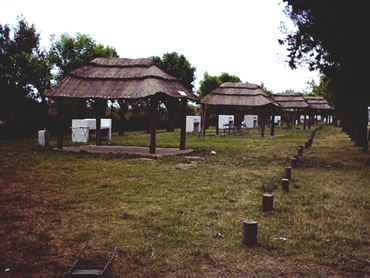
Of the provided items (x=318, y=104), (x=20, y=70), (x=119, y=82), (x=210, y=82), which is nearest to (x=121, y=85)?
(x=119, y=82)

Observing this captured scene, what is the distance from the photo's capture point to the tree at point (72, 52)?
30953 mm

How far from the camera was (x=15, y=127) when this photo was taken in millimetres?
24406

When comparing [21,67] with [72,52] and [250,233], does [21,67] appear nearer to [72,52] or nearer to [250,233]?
[72,52]

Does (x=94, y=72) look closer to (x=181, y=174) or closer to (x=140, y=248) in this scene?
(x=181, y=174)

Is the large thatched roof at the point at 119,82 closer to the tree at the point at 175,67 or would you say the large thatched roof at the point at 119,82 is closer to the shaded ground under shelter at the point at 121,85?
the shaded ground under shelter at the point at 121,85

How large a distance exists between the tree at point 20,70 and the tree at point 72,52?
131 inches

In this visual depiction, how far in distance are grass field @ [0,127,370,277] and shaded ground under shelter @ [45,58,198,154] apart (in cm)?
457

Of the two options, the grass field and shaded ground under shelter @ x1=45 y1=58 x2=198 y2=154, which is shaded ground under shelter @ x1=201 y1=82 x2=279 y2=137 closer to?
shaded ground under shelter @ x1=45 y1=58 x2=198 y2=154

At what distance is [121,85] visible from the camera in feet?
55.6

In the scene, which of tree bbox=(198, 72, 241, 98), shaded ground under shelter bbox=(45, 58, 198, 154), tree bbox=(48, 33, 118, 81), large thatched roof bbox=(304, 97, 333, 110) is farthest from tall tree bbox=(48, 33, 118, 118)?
large thatched roof bbox=(304, 97, 333, 110)

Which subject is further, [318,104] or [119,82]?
A: [318,104]

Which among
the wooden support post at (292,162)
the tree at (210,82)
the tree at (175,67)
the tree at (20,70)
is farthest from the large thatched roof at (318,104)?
the wooden support post at (292,162)

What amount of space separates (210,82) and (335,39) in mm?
42639

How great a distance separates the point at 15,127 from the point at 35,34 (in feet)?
26.3
